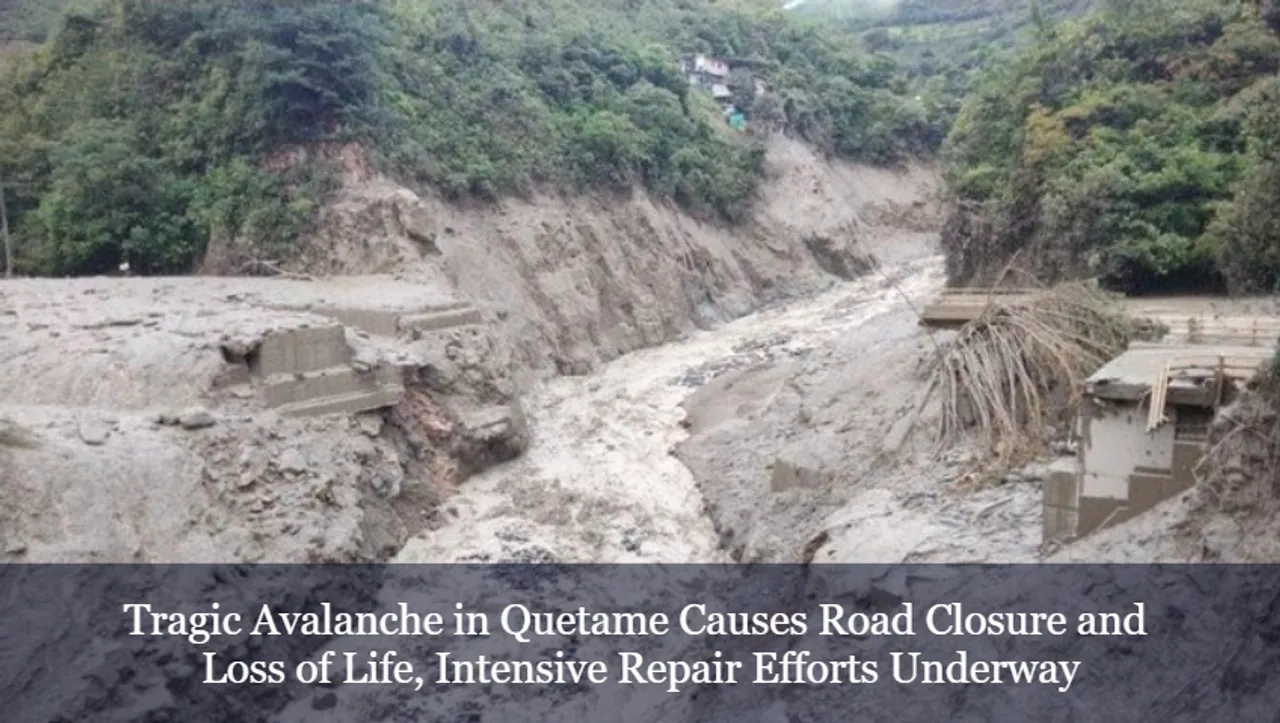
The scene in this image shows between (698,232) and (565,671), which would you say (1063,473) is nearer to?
(565,671)

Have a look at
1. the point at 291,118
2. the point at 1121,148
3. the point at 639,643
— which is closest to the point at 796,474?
the point at 639,643

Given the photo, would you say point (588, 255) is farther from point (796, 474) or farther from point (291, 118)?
point (796, 474)

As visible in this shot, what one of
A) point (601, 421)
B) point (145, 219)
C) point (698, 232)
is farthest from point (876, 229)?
point (145, 219)

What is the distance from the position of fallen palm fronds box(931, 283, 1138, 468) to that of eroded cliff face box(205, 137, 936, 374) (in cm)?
1078

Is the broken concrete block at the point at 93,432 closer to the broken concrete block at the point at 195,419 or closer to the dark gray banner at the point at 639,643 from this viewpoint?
the broken concrete block at the point at 195,419

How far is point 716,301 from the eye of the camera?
29750mm

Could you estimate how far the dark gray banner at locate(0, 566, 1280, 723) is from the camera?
8570 millimetres

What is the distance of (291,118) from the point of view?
23953 millimetres

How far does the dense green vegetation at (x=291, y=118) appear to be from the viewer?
77.3 ft

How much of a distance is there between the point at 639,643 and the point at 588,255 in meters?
14.9

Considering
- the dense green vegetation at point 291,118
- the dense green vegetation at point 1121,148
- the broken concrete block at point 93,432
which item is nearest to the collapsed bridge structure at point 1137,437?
the dense green vegetation at point 1121,148

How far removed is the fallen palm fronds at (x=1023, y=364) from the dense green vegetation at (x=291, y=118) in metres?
14.4

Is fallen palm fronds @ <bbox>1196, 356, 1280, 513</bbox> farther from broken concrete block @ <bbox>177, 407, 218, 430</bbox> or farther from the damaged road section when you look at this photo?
broken concrete block @ <bbox>177, 407, 218, 430</bbox>

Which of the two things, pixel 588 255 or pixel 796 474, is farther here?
pixel 588 255
